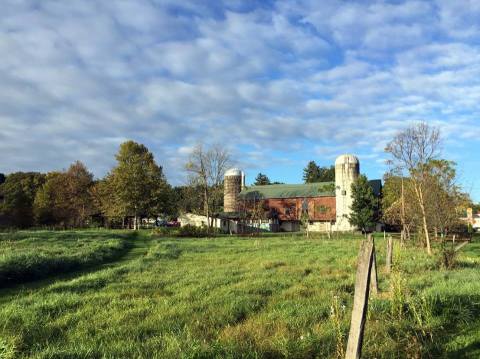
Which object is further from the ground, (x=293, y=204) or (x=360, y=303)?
(x=293, y=204)

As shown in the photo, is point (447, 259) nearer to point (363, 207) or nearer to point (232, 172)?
point (363, 207)

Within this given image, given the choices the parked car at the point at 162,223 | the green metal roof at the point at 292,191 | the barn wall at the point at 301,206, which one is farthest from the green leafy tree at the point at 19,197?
the barn wall at the point at 301,206

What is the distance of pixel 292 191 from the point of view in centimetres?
6869

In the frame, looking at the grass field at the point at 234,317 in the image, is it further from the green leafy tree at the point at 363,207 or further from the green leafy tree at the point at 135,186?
the green leafy tree at the point at 363,207

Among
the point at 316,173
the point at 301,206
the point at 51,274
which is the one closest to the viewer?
the point at 51,274

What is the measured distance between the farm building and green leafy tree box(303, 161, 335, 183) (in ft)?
102

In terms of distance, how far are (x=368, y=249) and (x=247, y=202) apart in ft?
210

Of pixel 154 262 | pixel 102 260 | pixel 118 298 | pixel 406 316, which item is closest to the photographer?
pixel 406 316

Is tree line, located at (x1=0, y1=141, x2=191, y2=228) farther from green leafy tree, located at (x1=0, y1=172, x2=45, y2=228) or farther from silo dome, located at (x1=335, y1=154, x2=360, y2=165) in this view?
silo dome, located at (x1=335, y1=154, x2=360, y2=165)

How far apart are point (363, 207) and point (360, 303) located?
5247cm

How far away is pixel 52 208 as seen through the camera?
2312 inches

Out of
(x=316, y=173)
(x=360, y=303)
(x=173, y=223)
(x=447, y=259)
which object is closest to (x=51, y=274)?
(x=360, y=303)

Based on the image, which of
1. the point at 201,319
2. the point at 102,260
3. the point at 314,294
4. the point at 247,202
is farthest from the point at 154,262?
the point at 247,202

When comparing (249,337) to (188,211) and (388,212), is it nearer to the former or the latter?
(388,212)
